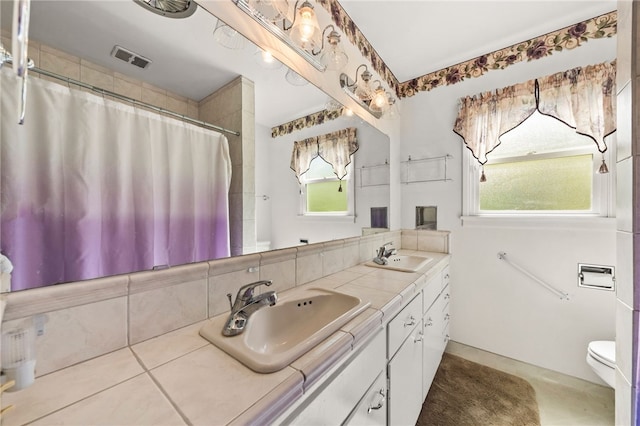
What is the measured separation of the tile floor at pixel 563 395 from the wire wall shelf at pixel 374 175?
1658mm

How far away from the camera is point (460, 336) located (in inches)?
85.0

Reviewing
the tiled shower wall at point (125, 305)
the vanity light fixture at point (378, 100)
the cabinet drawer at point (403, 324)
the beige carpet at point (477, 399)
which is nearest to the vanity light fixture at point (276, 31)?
the vanity light fixture at point (378, 100)

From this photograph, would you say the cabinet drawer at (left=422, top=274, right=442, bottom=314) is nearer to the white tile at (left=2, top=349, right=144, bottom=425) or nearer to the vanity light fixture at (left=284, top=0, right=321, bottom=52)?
the white tile at (left=2, top=349, right=144, bottom=425)

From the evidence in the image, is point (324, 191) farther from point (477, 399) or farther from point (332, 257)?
point (477, 399)

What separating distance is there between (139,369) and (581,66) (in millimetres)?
2889

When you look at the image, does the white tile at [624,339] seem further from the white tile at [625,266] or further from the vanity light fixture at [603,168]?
the vanity light fixture at [603,168]

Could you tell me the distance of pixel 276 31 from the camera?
43.7 inches

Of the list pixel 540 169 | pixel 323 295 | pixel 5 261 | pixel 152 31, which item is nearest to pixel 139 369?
pixel 5 261

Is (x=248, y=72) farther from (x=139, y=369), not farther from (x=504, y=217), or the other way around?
(x=504, y=217)

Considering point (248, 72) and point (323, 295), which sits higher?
point (248, 72)

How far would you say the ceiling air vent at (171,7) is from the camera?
0.75 meters

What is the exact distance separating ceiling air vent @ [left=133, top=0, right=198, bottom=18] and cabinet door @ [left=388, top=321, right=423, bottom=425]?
153cm

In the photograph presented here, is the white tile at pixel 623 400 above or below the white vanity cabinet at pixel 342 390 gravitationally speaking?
below

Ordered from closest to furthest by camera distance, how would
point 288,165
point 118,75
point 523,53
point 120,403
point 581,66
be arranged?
point 120,403, point 118,75, point 288,165, point 581,66, point 523,53
